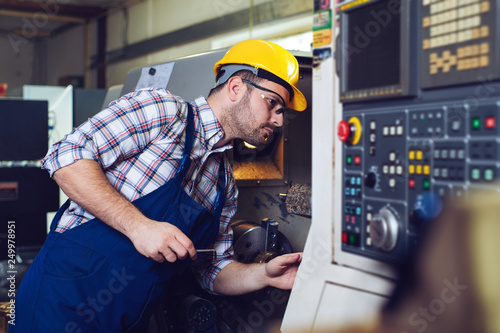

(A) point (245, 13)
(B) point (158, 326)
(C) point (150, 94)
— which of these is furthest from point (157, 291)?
(A) point (245, 13)

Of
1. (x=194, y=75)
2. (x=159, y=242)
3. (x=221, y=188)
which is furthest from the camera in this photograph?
(x=194, y=75)

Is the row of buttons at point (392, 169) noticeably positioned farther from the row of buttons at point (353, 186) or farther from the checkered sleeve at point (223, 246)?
the checkered sleeve at point (223, 246)

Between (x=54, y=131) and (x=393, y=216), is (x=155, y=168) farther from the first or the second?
(x=54, y=131)

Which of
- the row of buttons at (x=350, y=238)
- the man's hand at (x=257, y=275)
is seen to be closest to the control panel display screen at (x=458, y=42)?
the row of buttons at (x=350, y=238)

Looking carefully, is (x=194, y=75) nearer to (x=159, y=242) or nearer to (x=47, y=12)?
(x=159, y=242)

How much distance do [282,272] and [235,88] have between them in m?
0.49

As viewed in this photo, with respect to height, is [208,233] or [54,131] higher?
[54,131]

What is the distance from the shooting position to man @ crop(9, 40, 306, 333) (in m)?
1.15

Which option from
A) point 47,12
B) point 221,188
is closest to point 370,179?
point 221,188

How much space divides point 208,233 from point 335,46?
0.74 meters

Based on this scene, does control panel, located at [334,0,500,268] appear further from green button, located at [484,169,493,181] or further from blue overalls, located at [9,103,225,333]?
blue overalls, located at [9,103,225,333]

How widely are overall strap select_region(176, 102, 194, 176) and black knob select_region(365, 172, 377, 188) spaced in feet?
2.11

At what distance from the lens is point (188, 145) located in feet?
4.24

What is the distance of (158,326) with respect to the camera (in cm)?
150
